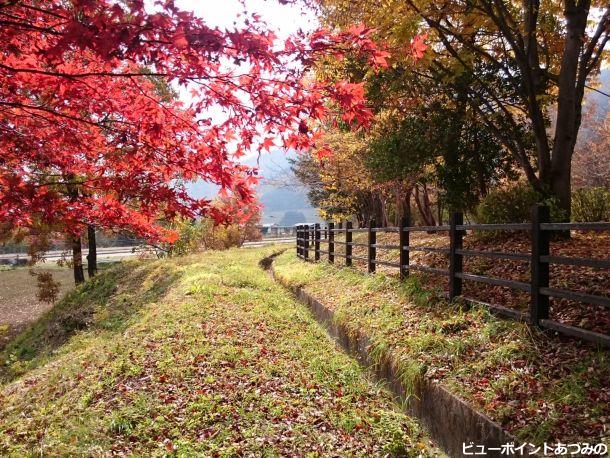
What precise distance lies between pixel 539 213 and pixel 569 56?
187 inches

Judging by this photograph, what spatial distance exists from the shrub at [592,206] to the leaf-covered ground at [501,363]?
12.3 feet

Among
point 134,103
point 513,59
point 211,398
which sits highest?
point 513,59

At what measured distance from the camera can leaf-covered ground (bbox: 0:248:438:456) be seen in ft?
13.2

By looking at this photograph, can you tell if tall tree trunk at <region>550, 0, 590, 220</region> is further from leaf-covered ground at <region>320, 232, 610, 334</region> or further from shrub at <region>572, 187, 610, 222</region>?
leaf-covered ground at <region>320, 232, 610, 334</region>

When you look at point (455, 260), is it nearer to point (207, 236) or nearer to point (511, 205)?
point (511, 205)

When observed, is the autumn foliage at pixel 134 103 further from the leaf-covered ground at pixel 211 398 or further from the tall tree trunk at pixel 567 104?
the tall tree trunk at pixel 567 104

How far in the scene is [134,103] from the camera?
5031mm

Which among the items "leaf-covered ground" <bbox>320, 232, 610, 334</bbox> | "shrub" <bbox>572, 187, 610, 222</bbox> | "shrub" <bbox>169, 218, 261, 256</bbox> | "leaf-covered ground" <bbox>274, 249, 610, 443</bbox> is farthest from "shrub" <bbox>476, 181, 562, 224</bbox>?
"shrub" <bbox>169, 218, 261, 256</bbox>

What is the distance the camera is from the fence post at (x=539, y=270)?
14.4 feet

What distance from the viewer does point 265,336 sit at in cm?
712

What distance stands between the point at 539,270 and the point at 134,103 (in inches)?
178

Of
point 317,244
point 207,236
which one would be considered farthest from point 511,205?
point 207,236

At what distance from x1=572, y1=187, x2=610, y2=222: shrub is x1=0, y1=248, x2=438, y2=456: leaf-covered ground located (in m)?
5.15

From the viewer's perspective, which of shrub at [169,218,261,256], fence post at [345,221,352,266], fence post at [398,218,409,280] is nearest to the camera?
fence post at [398,218,409,280]
